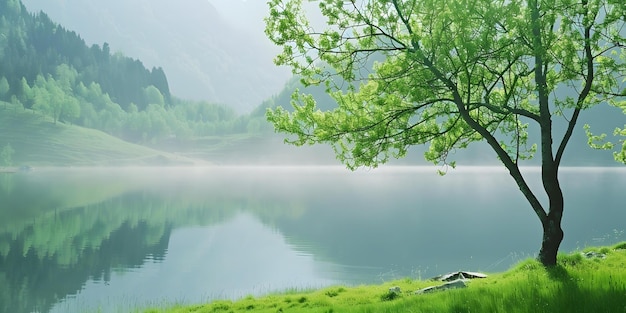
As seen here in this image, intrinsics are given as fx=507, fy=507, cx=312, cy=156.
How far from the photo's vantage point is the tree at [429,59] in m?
13.7

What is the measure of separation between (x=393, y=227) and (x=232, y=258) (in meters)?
25.3

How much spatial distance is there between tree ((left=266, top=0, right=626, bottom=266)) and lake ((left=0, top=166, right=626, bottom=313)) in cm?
1451

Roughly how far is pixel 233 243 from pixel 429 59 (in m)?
46.2

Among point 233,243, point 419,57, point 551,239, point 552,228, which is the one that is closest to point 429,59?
point 419,57

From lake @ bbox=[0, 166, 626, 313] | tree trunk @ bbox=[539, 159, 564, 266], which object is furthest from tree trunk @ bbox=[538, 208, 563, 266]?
lake @ bbox=[0, 166, 626, 313]

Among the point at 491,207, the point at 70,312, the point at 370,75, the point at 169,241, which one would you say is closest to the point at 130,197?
the point at 169,241

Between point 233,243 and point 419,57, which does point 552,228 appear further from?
point 233,243

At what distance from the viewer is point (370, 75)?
15.3m

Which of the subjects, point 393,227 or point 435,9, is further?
point 393,227

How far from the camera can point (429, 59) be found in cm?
1441

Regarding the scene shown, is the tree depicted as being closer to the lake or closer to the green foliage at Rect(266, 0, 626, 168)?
the green foliage at Rect(266, 0, 626, 168)

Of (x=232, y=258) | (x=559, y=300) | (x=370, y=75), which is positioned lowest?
(x=232, y=258)

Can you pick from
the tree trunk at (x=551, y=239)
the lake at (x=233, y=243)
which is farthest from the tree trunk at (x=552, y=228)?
the lake at (x=233, y=243)

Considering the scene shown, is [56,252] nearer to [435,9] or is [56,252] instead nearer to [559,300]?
[435,9]
